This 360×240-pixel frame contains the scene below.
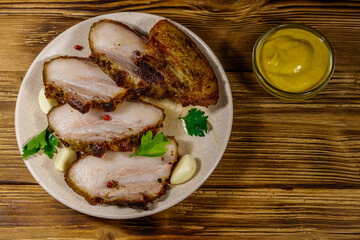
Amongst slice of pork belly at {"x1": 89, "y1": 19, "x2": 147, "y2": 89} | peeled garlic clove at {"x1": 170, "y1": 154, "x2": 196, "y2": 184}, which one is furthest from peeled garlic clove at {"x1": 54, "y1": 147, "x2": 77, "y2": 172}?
peeled garlic clove at {"x1": 170, "y1": 154, "x2": 196, "y2": 184}

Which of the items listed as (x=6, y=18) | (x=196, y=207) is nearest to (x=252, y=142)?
(x=196, y=207)

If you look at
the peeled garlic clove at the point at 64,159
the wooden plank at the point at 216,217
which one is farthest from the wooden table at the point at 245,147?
the peeled garlic clove at the point at 64,159

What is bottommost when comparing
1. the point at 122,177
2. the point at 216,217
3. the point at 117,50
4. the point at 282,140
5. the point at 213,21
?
the point at 216,217

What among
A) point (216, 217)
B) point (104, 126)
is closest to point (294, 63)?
point (216, 217)

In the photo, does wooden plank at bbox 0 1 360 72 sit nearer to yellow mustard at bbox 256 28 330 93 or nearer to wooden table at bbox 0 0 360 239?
wooden table at bbox 0 0 360 239

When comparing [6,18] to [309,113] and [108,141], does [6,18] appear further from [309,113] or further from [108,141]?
[309,113]

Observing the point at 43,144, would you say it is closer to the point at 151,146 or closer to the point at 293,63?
the point at 151,146
